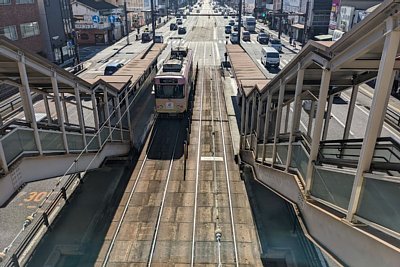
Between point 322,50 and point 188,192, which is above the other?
point 322,50

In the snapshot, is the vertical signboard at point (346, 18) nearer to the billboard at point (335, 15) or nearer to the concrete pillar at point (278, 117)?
the billboard at point (335, 15)

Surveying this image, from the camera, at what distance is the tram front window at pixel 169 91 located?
2158 centimetres

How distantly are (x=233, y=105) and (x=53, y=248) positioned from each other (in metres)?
18.7

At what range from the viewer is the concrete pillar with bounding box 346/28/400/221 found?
14.1 feet

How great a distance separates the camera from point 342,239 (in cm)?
574

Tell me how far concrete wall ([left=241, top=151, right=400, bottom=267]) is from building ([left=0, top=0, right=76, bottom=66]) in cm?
3154

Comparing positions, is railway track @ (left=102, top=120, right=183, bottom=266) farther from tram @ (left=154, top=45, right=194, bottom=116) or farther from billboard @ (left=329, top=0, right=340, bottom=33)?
billboard @ (left=329, top=0, right=340, bottom=33)

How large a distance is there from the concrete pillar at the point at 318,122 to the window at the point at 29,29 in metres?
37.7

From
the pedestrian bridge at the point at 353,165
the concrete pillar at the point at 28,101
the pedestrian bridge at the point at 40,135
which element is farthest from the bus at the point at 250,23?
the concrete pillar at the point at 28,101

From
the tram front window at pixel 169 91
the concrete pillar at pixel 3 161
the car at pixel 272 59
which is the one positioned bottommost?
the car at pixel 272 59

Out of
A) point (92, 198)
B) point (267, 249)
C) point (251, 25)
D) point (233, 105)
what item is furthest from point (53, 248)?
point (251, 25)

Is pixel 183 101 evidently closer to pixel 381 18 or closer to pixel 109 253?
pixel 109 253

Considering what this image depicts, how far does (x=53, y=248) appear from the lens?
11.3m

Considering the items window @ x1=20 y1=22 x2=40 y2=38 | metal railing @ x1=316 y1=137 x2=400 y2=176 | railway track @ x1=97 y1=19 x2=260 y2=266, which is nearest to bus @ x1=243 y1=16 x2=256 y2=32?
window @ x1=20 y1=22 x2=40 y2=38
